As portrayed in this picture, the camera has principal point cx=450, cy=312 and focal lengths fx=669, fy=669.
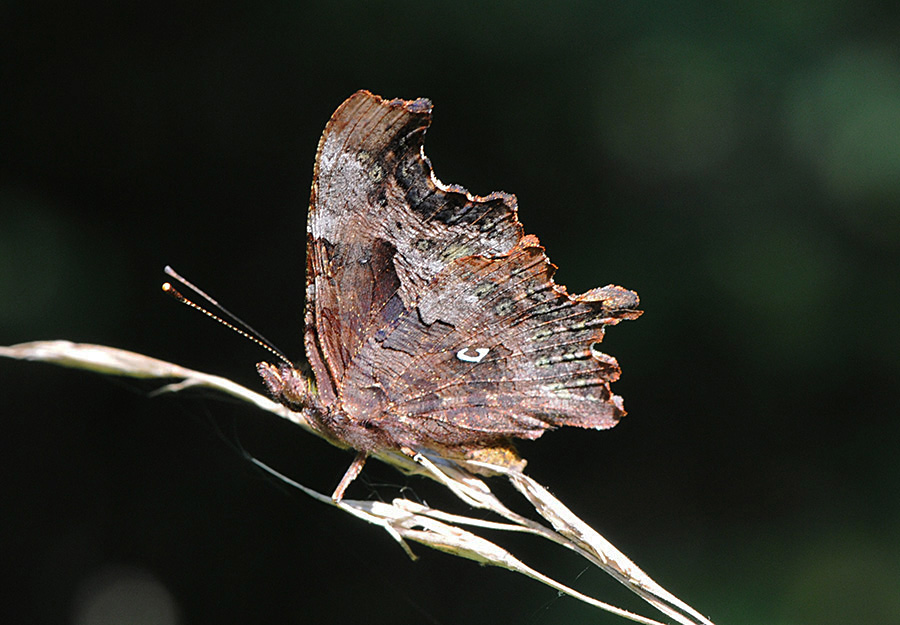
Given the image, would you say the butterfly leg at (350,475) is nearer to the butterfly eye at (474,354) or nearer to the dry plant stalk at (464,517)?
the dry plant stalk at (464,517)

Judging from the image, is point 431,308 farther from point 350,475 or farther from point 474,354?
point 350,475

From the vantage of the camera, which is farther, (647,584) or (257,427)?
(257,427)

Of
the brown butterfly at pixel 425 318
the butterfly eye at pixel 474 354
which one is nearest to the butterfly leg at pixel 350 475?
the brown butterfly at pixel 425 318

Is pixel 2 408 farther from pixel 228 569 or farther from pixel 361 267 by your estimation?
pixel 361 267

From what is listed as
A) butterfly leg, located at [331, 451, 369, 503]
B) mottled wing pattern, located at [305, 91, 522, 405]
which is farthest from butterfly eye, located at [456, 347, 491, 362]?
butterfly leg, located at [331, 451, 369, 503]

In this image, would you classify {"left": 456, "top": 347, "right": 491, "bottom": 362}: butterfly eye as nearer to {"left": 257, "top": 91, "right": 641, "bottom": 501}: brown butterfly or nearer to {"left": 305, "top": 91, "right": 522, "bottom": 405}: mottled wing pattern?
{"left": 257, "top": 91, "right": 641, "bottom": 501}: brown butterfly

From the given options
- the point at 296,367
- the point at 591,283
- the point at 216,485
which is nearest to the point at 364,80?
the point at 591,283
